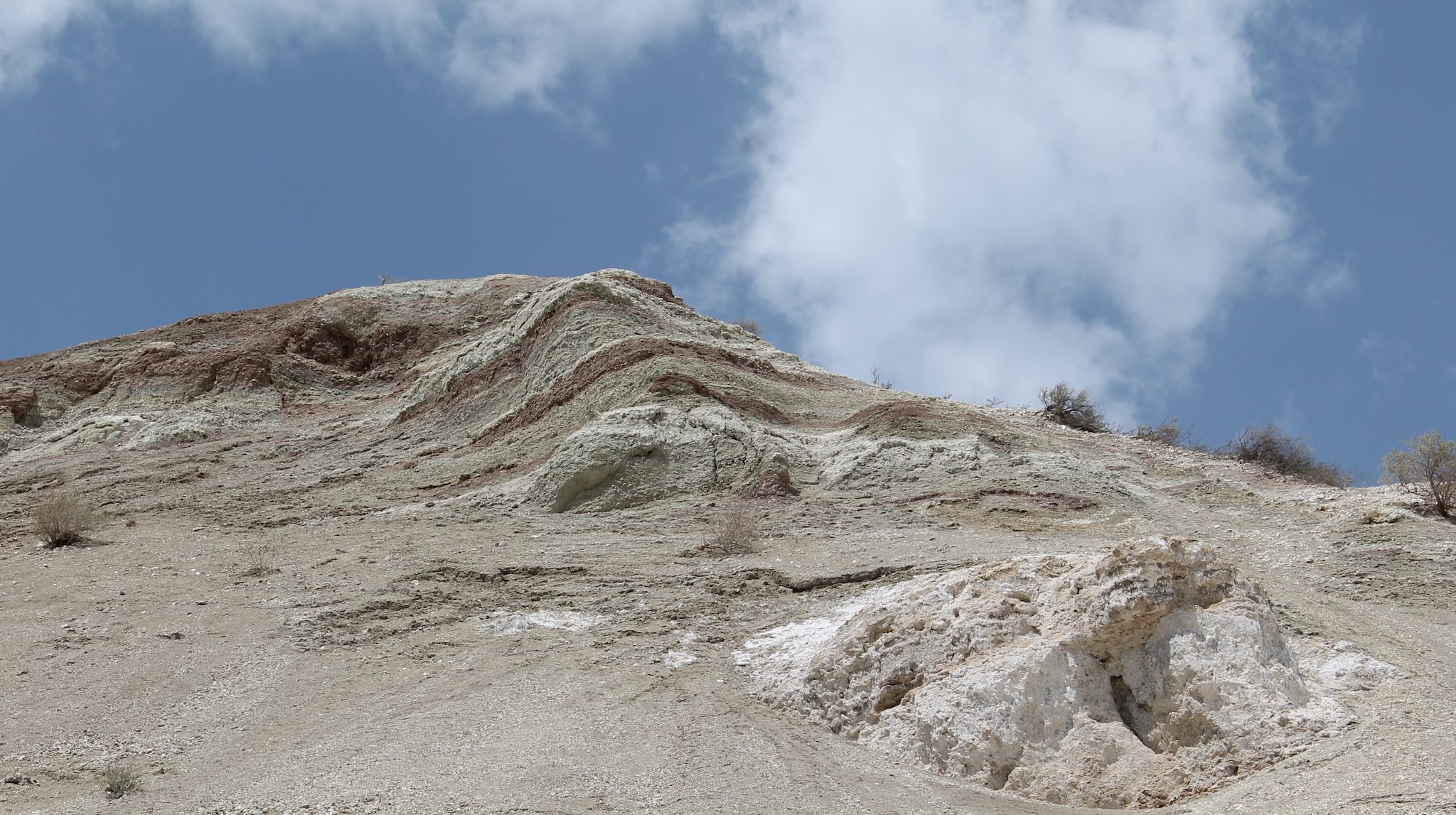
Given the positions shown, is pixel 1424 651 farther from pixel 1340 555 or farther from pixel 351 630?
pixel 351 630

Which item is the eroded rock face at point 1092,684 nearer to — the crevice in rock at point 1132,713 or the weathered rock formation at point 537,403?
the crevice in rock at point 1132,713

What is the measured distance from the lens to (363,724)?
869 centimetres

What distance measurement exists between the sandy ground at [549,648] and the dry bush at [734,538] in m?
0.25

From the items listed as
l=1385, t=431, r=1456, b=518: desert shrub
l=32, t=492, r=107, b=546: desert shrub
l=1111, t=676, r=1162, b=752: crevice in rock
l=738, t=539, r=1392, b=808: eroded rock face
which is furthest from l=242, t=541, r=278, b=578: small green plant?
l=1385, t=431, r=1456, b=518: desert shrub

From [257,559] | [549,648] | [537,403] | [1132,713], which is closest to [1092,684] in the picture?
[1132,713]

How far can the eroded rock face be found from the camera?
23.4 ft

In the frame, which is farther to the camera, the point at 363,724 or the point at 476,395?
the point at 476,395

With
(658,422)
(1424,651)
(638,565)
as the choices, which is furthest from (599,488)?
(1424,651)

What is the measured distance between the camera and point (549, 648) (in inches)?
405

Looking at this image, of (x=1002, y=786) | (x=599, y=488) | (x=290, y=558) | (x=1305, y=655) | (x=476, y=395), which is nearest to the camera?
(x=1002, y=786)

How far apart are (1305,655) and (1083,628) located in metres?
1.82

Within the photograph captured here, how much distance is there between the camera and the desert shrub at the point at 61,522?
619 inches

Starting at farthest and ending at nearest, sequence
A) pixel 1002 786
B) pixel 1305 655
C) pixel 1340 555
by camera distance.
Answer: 1. pixel 1340 555
2. pixel 1305 655
3. pixel 1002 786

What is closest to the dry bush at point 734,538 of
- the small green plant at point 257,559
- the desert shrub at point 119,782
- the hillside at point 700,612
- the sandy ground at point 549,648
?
the hillside at point 700,612
